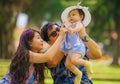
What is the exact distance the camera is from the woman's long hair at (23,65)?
707 centimetres

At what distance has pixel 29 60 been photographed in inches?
280

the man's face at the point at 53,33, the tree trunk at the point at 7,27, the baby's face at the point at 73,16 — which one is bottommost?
the tree trunk at the point at 7,27

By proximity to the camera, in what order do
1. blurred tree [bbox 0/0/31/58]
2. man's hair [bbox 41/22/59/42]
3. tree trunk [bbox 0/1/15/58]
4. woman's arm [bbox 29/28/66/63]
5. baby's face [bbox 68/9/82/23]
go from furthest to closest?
1. tree trunk [bbox 0/1/15/58]
2. blurred tree [bbox 0/0/31/58]
3. man's hair [bbox 41/22/59/42]
4. baby's face [bbox 68/9/82/23]
5. woman's arm [bbox 29/28/66/63]

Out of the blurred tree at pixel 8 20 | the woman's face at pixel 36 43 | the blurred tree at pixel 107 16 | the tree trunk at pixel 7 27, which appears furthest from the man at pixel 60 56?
the blurred tree at pixel 107 16

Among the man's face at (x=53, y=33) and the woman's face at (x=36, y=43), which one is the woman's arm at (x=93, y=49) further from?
the woman's face at (x=36, y=43)

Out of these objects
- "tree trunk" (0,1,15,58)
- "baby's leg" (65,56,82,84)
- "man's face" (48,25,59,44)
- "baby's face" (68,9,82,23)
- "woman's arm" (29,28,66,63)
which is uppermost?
"baby's face" (68,9,82,23)

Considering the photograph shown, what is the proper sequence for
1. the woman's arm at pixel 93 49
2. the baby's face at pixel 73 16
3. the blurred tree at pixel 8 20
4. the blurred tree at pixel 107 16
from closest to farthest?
the baby's face at pixel 73 16, the woman's arm at pixel 93 49, the blurred tree at pixel 8 20, the blurred tree at pixel 107 16

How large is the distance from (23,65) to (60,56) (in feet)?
1.51

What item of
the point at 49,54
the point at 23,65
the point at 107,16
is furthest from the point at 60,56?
the point at 107,16

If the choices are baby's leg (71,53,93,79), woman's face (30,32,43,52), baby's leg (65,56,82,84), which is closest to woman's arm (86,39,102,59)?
baby's leg (71,53,93,79)

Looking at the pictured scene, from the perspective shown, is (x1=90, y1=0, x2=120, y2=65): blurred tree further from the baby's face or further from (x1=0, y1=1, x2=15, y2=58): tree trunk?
the baby's face

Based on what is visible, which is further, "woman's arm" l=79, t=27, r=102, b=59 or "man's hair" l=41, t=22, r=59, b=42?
"man's hair" l=41, t=22, r=59, b=42

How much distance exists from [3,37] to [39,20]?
91.4ft

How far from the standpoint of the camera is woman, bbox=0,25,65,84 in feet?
23.0
